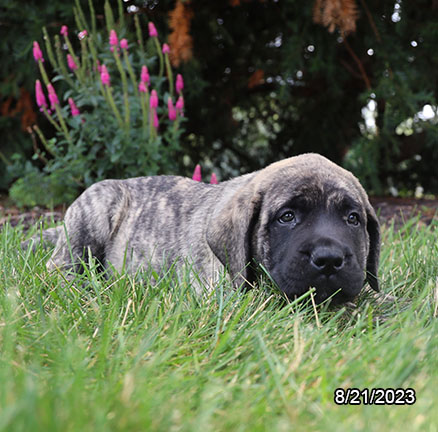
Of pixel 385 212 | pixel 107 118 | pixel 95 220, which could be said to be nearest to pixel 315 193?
pixel 95 220

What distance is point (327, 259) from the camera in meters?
2.82

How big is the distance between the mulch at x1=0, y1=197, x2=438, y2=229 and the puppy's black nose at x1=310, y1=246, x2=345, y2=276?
9.04 feet

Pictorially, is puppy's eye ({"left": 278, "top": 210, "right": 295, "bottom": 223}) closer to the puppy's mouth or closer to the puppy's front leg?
the puppy's mouth

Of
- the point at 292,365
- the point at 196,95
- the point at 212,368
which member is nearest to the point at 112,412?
the point at 212,368

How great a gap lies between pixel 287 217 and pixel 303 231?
19cm

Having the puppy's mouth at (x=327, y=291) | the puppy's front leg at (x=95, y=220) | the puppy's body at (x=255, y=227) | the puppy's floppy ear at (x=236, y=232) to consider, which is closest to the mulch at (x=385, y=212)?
the puppy's front leg at (x=95, y=220)

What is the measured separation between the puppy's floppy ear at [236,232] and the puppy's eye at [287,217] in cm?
17

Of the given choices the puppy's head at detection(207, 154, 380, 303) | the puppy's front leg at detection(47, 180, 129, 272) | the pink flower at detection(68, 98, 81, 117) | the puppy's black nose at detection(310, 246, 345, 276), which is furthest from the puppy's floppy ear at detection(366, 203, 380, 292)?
the pink flower at detection(68, 98, 81, 117)

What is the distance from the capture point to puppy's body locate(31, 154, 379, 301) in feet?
9.70

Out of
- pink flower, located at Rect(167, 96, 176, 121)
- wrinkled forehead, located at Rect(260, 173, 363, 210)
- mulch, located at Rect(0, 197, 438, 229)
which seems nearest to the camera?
wrinkled forehead, located at Rect(260, 173, 363, 210)

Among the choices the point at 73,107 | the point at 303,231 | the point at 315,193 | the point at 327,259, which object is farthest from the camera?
the point at 73,107

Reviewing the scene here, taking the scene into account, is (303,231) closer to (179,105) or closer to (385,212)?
(179,105)

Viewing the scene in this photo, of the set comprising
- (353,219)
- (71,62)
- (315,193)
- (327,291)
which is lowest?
(327,291)

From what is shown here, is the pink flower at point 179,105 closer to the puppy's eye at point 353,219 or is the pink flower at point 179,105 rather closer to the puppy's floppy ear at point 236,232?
the puppy's floppy ear at point 236,232
